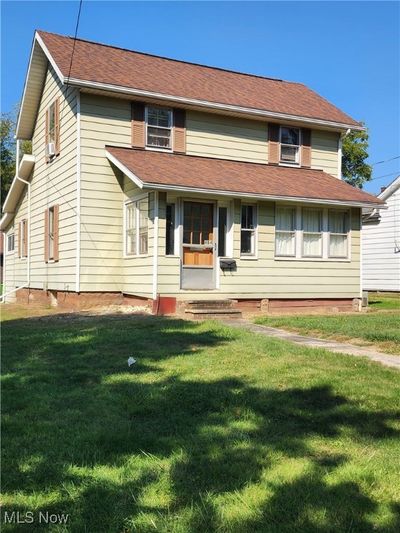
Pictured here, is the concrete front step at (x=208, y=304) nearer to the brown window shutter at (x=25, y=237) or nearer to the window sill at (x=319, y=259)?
the window sill at (x=319, y=259)

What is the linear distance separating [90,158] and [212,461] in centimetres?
1207

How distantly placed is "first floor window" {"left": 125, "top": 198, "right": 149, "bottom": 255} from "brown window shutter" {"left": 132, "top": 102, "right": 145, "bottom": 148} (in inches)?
69.4

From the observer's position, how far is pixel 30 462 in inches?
150

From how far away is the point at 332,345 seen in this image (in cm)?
861

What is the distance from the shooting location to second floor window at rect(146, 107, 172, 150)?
15.4 metres

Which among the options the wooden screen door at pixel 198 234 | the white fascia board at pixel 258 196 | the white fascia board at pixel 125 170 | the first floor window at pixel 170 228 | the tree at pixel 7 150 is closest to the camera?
the white fascia board at pixel 125 170

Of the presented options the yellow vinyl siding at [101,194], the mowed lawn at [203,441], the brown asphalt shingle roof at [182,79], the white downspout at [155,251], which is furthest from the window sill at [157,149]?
the mowed lawn at [203,441]

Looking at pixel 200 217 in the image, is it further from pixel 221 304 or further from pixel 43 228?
pixel 43 228

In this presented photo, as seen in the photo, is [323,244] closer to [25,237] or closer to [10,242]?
[25,237]

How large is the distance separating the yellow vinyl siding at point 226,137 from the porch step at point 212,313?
493 cm

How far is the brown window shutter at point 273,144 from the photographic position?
16953mm

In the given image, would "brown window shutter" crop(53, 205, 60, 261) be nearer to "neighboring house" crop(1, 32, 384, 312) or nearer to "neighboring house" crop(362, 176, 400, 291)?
"neighboring house" crop(1, 32, 384, 312)

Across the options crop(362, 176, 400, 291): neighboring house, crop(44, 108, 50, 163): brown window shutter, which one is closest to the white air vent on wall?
crop(44, 108, 50, 163): brown window shutter

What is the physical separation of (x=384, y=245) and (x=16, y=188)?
50.0 feet
